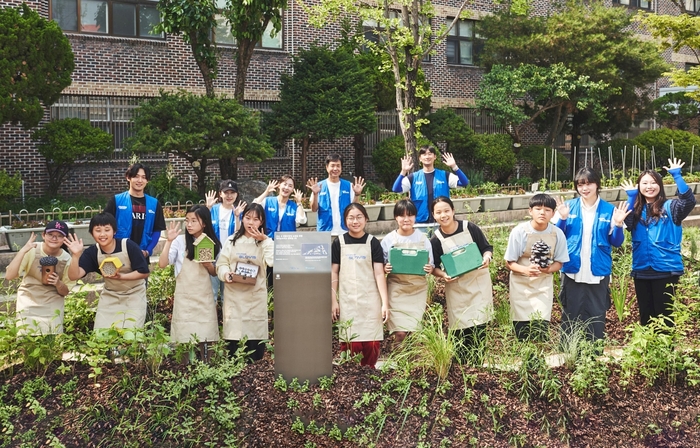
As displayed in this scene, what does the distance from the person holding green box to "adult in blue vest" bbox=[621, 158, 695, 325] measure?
1898mm

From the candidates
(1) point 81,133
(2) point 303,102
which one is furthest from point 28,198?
(2) point 303,102

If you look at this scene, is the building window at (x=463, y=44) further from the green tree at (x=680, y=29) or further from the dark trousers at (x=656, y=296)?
the dark trousers at (x=656, y=296)

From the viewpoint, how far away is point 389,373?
18.6 ft

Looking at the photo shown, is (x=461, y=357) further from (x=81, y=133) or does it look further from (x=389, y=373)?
(x=81, y=133)

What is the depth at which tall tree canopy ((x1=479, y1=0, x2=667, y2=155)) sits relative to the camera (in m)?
24.5

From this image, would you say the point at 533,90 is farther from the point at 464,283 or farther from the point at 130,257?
the point at 130,257

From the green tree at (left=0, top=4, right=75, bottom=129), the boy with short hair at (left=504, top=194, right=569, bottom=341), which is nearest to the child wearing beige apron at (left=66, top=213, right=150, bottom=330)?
the boy with short hair at (left=504, top=194, right=569, bottom=341)

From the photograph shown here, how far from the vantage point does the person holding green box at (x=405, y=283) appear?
6418 millimetres

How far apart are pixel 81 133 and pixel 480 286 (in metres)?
12.7

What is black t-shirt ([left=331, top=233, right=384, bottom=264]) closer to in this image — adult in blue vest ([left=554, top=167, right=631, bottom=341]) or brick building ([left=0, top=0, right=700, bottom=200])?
adult in blue vest ([left=554, top=167, right=631, bottom=341])

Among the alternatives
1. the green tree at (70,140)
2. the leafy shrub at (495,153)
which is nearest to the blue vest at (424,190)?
the green tree at (70,140)

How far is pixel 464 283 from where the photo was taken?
652cm

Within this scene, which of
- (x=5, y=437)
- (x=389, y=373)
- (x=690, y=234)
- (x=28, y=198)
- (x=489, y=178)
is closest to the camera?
(x=5, y=437)

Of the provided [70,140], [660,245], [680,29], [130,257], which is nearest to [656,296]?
[660,245]
